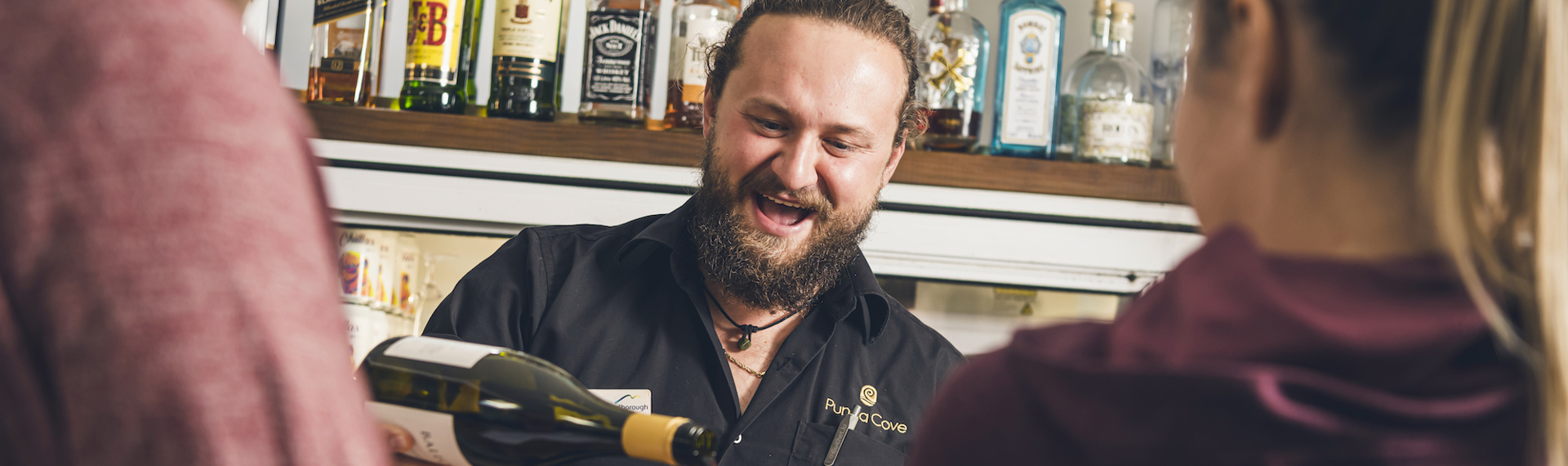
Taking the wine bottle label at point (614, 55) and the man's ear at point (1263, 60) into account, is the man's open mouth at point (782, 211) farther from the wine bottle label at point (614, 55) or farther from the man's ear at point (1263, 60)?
the man's ear at point (1263, 60)

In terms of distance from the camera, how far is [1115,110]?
1.57 metres

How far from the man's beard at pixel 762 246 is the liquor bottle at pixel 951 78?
1.11ft

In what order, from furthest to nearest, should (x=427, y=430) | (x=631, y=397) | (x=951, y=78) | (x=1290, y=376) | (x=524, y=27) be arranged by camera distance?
(x=951, y=78) < (x=524, y=27) < (x=631, y=397) < (x=427, y=430) < (x=1290, y=376)

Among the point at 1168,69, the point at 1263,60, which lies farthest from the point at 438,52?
the point at 1263,60

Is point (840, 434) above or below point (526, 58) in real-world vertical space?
below

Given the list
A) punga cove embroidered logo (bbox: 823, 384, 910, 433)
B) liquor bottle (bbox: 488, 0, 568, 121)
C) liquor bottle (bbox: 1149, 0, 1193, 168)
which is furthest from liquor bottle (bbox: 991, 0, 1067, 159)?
liquor bottle (bbox: 488, 0, 568, 121)

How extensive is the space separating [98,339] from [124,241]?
0.03 metres

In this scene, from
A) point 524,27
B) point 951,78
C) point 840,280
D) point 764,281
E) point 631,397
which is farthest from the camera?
point 951,78

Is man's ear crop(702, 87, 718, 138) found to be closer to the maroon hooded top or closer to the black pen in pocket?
the black pen in pocket

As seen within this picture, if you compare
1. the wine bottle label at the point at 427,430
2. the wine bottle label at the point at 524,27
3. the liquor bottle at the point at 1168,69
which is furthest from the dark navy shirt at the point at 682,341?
the liquor bottle at the point at 1168,69

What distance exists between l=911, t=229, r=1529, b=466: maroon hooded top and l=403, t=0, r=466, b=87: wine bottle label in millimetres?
1362

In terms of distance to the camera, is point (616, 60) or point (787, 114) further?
point (616, 60)

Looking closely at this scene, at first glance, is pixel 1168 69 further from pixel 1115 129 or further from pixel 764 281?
pixel 764 281

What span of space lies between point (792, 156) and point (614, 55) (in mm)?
423
